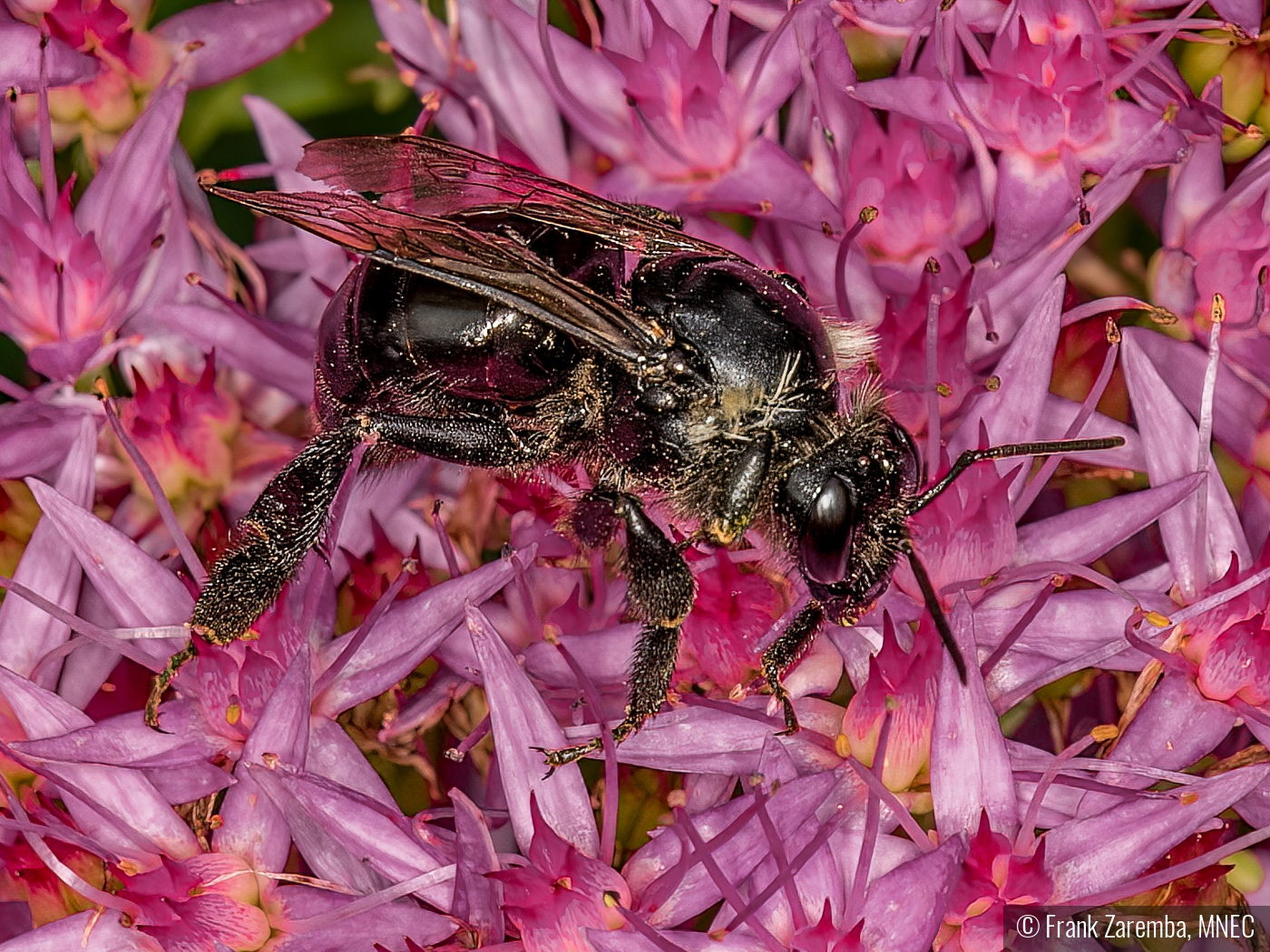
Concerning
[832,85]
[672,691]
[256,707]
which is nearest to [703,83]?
[832,85]

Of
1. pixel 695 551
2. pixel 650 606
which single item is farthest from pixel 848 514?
pixel 695 551

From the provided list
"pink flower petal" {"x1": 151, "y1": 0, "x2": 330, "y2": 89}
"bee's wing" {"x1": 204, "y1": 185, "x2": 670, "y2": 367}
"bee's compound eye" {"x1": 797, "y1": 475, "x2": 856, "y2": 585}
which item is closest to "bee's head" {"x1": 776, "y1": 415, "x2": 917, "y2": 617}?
"bee's compound eye" {"x1": 797, "y1": 475, "x2": 856, "y2": 585}

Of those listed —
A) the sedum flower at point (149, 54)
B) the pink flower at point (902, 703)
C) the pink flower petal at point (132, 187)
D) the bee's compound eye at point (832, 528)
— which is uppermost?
the sedum flower at point (149, 54)

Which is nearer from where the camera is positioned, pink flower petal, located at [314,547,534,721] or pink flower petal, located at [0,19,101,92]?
pink flower petal, located at [314,547,534,721]

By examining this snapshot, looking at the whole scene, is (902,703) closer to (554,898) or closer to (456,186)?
(554,898)

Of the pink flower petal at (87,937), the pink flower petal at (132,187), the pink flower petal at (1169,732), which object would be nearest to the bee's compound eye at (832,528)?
the pink flower petal at (1169,732)

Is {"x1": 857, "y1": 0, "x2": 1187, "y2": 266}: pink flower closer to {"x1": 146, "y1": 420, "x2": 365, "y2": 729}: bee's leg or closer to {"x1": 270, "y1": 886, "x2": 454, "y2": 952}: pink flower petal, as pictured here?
{"x1": 146, "y1": 420, "x2": 365, "y2": 729}: bee's leg

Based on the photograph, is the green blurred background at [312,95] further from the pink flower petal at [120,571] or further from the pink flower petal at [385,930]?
the pink flower petal at [385,930]
